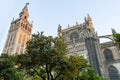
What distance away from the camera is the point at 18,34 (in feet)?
180

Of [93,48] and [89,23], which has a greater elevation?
[89,23]

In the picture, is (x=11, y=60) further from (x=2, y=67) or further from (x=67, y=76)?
(x=67, y=76)

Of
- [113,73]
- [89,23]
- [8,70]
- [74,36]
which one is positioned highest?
[89,23]

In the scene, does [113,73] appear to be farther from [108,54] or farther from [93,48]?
[93,48]

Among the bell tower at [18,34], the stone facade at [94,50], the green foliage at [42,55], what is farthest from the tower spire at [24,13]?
the green foliage at [42,55]

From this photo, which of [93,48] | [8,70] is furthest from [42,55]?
[93,48]

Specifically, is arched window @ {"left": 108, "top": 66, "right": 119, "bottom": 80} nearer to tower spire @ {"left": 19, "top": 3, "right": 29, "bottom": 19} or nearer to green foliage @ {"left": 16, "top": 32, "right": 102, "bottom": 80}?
green foliage @ {"left": 16, "top": 32, "right": 102, "bottom": 80}

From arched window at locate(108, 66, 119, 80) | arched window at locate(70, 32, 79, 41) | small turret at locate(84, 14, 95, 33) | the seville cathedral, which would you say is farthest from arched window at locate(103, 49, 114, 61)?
arched window at locate(70, 32, 79, 41)

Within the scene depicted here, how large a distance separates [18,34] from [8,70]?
42.4 metres

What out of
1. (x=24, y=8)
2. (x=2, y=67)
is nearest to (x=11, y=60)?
(x=2, y=67)

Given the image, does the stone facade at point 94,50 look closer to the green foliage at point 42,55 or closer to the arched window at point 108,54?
the arched window at point 108,54

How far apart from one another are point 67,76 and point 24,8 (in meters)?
55.8

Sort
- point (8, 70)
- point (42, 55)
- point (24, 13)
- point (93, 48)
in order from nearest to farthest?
point (42, 55) < point (8, 70) < point (93, 48) < point (24, 13)

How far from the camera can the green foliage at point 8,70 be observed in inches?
533
